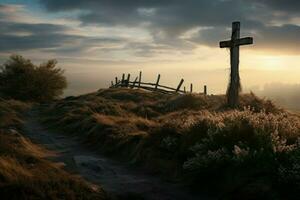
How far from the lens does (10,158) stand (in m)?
10.9

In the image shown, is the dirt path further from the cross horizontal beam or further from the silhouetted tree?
the silhouetted tree

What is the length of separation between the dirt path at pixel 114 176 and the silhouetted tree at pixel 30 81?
35.8 metres

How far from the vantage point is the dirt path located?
10633 mm

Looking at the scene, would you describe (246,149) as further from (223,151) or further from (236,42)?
(236,42)

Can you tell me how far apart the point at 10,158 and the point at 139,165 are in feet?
13.4

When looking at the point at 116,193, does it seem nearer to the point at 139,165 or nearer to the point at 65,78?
the point at 139,165

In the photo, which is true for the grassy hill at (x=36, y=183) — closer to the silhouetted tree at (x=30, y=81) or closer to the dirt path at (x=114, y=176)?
the dirt path at (x=114, y=176)

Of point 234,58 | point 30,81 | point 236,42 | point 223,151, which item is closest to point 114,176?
point 223,151

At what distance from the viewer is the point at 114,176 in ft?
40.9

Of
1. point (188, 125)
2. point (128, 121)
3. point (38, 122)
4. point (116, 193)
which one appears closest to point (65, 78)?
point (38, 122)

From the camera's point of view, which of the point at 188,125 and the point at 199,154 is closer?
the point at 199,154

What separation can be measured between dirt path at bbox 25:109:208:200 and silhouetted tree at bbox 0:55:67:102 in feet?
117

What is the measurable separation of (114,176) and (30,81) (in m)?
42.7

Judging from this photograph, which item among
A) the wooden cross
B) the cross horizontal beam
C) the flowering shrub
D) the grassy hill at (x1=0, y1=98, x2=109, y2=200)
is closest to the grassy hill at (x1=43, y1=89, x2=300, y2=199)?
the flowering shrub
